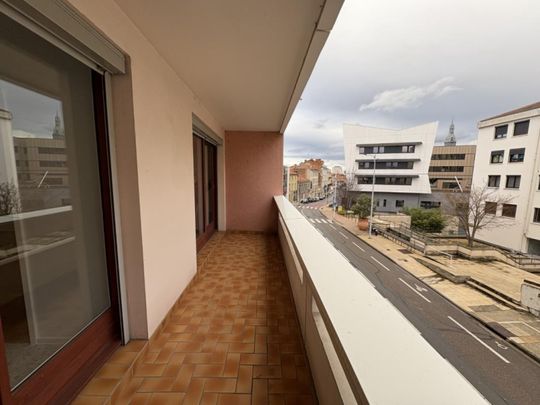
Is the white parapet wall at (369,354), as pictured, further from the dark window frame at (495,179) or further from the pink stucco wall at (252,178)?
the dark window frame at (495,179)

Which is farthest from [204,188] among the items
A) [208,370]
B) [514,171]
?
[514,171]

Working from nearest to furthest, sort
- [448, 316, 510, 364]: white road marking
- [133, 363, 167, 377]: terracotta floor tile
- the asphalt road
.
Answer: the asphalt road < [133, 363, 167, 377]: terracotta floor tile < [448, 316, 510, 364]: white road marking

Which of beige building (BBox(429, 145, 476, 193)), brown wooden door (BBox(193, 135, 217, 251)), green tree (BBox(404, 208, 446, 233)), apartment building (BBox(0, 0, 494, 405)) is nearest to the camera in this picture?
apartment building (BBox(0, 0, 494, 405))

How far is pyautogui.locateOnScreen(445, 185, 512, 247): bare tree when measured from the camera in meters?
6.09

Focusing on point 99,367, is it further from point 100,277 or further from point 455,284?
point 455,284

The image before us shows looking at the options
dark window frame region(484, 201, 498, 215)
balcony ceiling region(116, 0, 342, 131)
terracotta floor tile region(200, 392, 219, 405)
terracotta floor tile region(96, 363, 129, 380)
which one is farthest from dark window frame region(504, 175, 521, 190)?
terracotta floor tile region(96, 363, 129, 380)

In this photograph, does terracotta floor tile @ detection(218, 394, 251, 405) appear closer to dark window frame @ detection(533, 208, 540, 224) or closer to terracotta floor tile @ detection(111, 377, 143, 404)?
terracotta floor tile @ detection(111, 377, 143, 404)

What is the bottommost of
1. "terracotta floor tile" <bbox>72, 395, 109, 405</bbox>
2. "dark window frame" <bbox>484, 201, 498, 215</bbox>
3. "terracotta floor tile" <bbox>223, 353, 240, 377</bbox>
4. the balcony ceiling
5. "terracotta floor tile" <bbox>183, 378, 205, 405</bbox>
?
"terracotta floor tile" <bbox>223, 353, 240, 377</bbox>

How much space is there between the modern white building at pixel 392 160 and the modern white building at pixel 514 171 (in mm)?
Answer: 11089

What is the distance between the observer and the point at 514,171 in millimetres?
4367

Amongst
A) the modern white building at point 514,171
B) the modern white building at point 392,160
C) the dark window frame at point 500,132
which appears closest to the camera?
the modern white building at point 514,171

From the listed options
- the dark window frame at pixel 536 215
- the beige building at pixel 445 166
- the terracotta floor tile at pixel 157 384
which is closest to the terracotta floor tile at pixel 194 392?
the terracotta floor tile at pixel 157 384

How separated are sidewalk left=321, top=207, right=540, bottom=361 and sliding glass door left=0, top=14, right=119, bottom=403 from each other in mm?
2817

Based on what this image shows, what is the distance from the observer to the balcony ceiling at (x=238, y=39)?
3.56 ft
